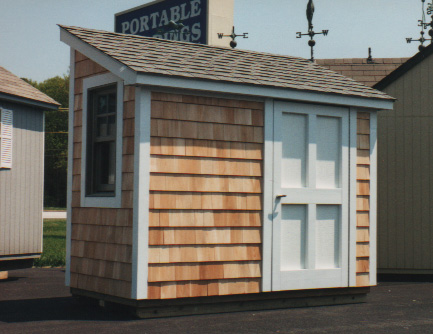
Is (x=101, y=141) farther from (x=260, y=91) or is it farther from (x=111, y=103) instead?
(x=260, y=91)

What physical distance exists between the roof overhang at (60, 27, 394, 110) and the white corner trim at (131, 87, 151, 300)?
20 centimetres

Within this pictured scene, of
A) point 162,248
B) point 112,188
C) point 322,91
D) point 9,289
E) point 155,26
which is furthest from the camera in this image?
point 155,26

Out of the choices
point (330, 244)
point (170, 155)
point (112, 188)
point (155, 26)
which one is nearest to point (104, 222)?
point (112, 188)

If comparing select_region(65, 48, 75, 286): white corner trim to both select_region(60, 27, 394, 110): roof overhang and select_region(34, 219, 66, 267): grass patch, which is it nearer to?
select_region(60, 27, 394, 110): roof overhang

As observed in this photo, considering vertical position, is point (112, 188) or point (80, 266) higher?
point (112, 188)

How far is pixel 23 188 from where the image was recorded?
13.1 meters

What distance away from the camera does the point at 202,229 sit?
819 centimetres

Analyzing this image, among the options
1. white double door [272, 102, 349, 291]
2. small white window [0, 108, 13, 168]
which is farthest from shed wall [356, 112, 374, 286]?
small white window [0, 108, 13, 168]

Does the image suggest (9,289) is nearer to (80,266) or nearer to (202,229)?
(80,266)

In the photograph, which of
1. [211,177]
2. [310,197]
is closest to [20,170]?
[211,177]

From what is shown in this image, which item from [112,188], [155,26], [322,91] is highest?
[155,26]

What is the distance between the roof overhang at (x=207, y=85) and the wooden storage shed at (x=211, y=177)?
0.05 feet

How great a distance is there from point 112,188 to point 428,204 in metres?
5.97

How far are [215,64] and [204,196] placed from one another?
183 centimetres
